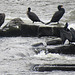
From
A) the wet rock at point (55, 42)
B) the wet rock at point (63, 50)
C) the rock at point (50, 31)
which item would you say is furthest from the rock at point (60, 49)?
the rock at point (50, 31)

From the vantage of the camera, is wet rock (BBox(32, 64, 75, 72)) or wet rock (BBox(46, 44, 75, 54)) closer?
wet rock (BBox(32, 64, 75, 72))

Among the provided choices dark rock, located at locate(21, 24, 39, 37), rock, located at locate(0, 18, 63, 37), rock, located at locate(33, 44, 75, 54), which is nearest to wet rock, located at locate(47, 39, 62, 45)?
rock, located at locate(33, 44, 75, 54)

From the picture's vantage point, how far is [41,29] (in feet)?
32.8

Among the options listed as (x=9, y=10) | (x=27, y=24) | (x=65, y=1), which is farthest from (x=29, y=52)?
(x=65, y=1)

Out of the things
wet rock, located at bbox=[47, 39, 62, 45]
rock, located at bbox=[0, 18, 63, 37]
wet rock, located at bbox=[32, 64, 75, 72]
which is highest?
wet rock, located at bbox=[32, 64, 75, 72]

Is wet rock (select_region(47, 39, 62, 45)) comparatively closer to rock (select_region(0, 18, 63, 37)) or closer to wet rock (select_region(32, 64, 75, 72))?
rock (select_region(0, 18, 63, 37))

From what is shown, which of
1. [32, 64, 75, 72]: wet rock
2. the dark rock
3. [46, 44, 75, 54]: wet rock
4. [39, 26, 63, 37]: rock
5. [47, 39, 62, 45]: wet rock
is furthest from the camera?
the dark rock

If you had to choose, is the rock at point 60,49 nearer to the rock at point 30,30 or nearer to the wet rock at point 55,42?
the wet rock at point 55,42

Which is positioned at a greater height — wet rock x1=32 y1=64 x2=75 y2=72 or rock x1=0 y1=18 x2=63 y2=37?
wet rock x1=32 y1=64 x2=75 y2=72

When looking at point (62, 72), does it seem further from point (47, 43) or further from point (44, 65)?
point (47, 43)

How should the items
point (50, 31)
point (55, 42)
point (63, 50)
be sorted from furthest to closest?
point (50, 31) → point (55, 42) → point (63, 50)

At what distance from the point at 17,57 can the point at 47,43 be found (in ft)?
4.75

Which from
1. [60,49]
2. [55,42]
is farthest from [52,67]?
[55,42]

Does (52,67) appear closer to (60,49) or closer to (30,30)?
(60,49)
